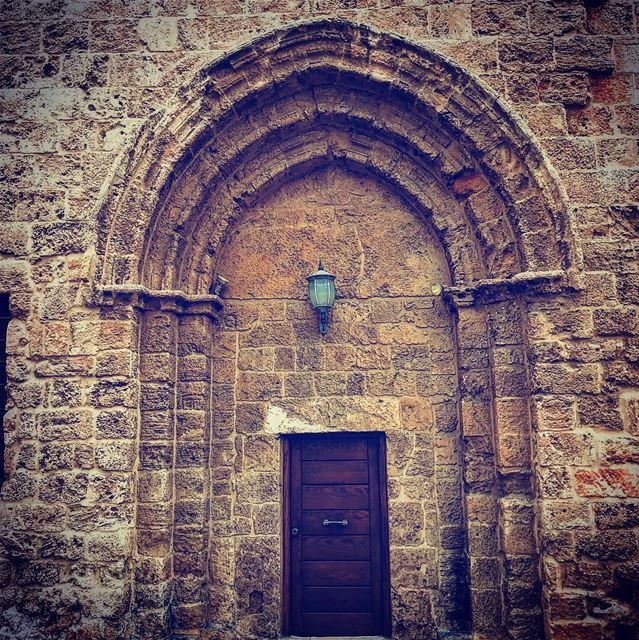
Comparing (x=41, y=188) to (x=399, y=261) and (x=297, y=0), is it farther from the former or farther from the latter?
(x=399, y=261)

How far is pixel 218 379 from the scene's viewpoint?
4.75 m

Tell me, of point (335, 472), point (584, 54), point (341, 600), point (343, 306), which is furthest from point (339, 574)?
point (584, 54)

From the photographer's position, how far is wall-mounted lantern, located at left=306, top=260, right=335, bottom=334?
452cm

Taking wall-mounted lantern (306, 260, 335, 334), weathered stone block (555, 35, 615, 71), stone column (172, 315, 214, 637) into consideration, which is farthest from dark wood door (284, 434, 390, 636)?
weathered stone block (555, 35, 615, 71)

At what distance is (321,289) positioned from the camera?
178 inches

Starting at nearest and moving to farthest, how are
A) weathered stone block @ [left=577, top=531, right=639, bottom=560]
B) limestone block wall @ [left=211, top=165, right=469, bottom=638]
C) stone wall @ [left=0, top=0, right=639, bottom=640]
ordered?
weathered stone block @ [left=577, top=531, right=639, bottom=560], stone wall @ [left=0, top=0, right=639, bottom=640], limestone block wall @ [left=211, top=165, right=469, bottom=638]

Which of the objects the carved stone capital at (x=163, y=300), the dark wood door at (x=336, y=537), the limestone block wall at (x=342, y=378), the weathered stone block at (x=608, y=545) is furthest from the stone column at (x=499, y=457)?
the carved stone capital at (x=163, y=300)

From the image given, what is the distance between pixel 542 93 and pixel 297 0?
→ 78.6 inches

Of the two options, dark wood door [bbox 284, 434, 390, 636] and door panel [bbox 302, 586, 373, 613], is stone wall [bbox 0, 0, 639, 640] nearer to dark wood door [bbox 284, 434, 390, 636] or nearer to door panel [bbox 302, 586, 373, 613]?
dark wood door [bbox 284, 434, 390, 636]

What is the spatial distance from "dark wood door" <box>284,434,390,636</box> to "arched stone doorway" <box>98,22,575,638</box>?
19 cm

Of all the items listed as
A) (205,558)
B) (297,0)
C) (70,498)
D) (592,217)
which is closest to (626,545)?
(592,217)

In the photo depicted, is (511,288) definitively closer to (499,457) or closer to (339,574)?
(499,457)

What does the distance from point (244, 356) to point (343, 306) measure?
2.98ft

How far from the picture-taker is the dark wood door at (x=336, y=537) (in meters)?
4.47
